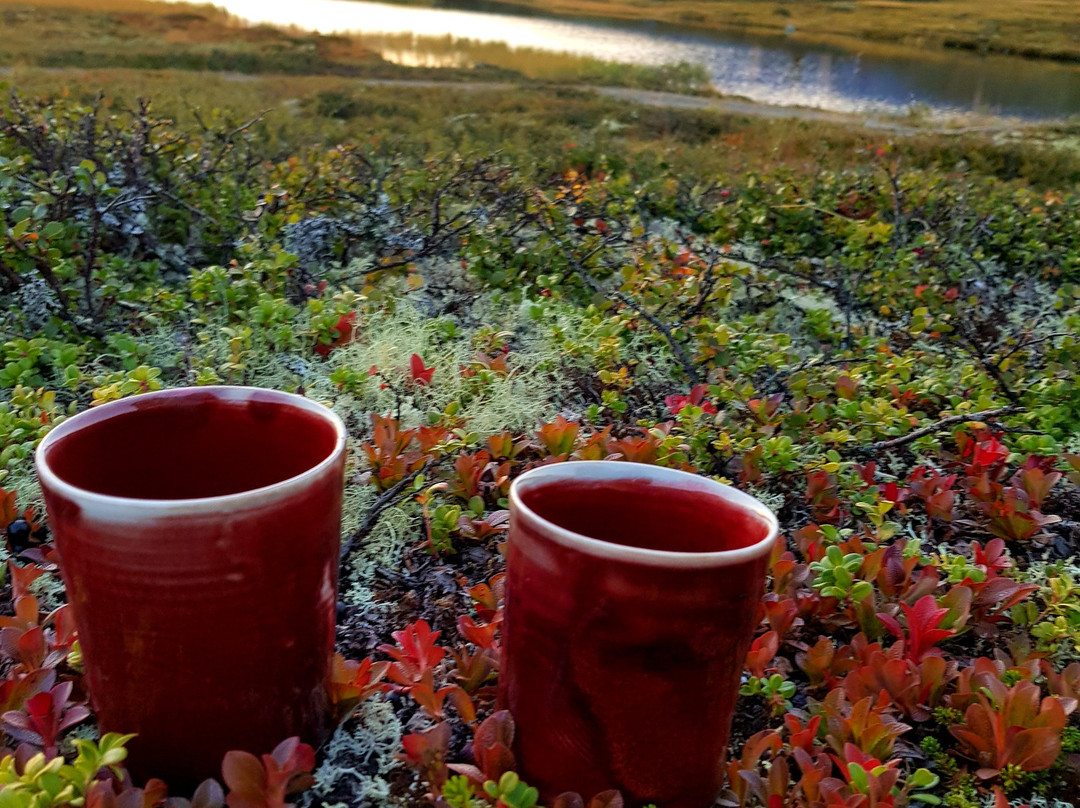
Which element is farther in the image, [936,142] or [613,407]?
[936,142]

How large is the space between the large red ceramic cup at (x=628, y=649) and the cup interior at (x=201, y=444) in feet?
0.98

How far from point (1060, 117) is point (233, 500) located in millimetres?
15363

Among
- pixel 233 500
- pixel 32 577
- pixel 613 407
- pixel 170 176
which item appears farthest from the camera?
pixel 170 176

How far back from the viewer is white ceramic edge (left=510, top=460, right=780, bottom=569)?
80cm

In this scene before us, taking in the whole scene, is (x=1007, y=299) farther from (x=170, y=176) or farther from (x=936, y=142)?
(x=936, y=142)

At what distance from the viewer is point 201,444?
1056 mm

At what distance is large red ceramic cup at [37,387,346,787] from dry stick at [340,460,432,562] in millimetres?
391

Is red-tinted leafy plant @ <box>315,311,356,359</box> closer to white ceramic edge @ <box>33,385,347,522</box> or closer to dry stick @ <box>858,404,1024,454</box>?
white ceramic edge @ <box>33,385,347,522</box>

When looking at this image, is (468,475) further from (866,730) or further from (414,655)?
(866,730)

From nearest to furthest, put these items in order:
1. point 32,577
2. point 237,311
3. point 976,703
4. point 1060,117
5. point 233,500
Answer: point 233,500 → point 976,703 → point 32,577 → point 237,311 → point 1060,117

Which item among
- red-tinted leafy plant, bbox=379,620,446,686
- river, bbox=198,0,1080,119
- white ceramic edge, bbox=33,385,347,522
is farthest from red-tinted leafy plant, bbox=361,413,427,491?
river, bbox=198,0,1080,119

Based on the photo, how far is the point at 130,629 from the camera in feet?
2.76

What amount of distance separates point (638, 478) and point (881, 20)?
1697cm

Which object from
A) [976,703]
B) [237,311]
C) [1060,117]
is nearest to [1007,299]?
[976,703]
